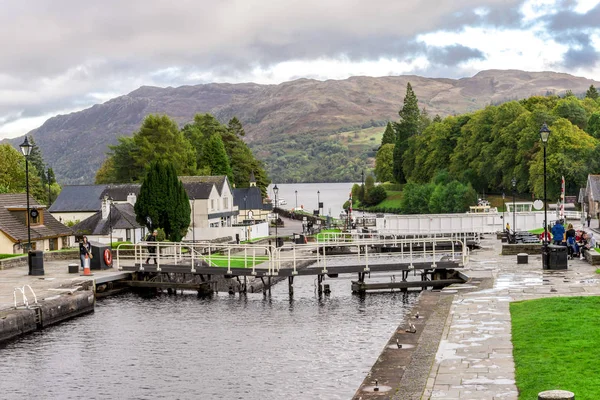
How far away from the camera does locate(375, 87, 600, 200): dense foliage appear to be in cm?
11056

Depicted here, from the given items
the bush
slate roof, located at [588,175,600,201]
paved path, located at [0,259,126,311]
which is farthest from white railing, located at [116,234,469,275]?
the bush

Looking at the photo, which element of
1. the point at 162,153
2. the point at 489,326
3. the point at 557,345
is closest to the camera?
the point at 557,345

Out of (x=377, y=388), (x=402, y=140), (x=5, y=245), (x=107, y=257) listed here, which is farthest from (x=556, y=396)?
(x=402, y=140)

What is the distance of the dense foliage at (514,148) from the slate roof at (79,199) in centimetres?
5469

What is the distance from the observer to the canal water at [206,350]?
25812mm

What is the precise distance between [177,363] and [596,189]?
62.1 m

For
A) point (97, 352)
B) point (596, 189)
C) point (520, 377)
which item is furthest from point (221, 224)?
point (520, 377)

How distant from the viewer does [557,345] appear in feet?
76.9

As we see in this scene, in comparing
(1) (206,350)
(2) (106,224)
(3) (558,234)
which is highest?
(2) (106,224)

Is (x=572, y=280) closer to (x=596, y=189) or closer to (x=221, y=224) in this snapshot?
(x=596, y=189)

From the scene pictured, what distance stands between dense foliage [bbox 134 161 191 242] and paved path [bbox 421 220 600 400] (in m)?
33.2

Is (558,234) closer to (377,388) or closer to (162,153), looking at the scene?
(377,388)

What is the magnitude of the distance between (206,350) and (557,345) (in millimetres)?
13290

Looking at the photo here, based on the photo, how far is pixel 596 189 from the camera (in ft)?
269
